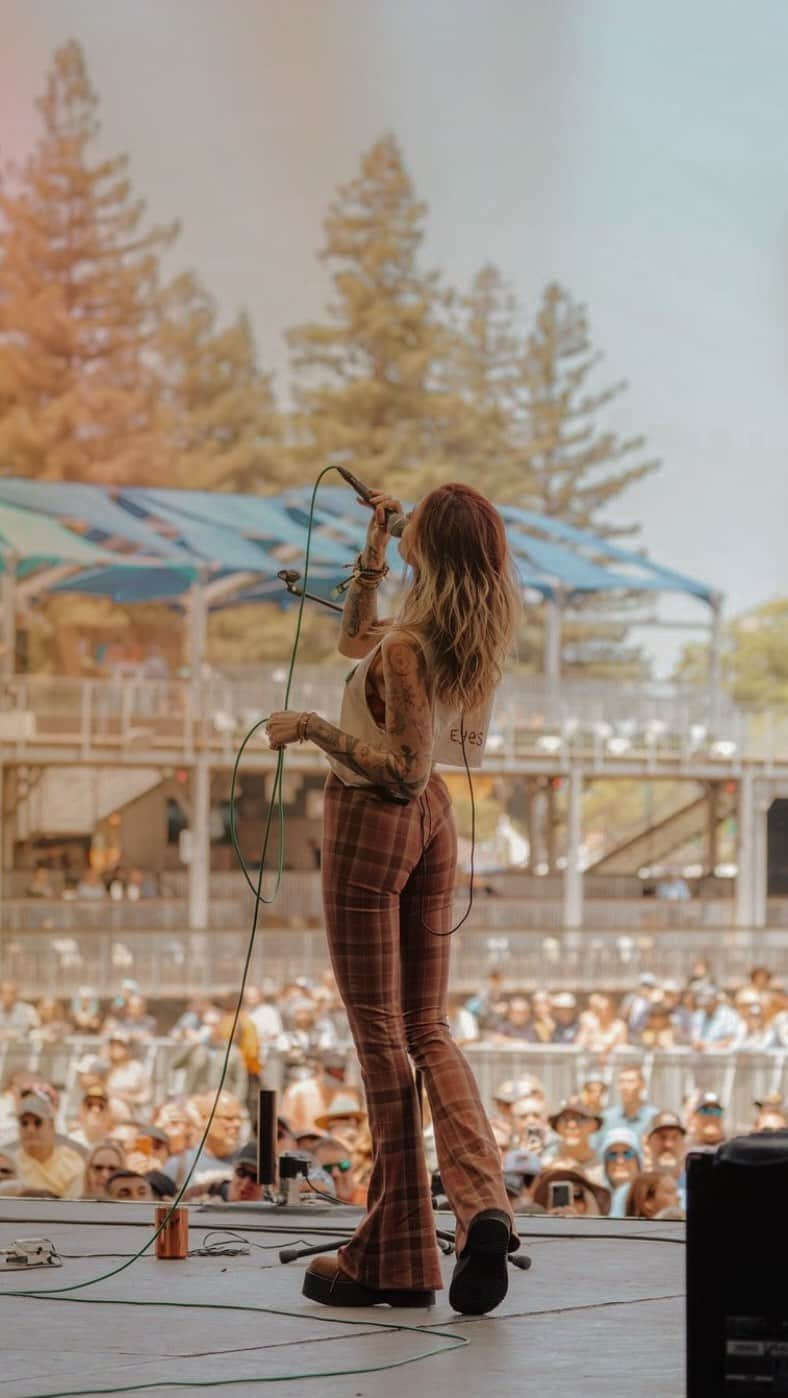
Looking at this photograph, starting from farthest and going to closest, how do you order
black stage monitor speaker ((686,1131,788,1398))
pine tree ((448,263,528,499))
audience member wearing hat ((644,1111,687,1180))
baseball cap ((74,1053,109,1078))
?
pine tree ((448,263,528,499)), baseball cap ((74,1053,109,1078)), audience member wearing hat ((644,1111,687,1180)), black stage monitor speaker ((686,1131,788,1398))

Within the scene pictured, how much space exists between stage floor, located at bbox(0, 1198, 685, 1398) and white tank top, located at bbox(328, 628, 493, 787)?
0.68m

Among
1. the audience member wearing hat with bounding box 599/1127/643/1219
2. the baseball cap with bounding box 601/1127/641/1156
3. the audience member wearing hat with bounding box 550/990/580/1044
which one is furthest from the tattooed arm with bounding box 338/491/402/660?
the audience member wearing hat with bounding box 550/990/580/1044

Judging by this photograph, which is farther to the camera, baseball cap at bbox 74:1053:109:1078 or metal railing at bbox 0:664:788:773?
metal railing at bbox 0:664:788:773

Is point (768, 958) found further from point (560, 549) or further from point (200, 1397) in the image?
point (200, 1397)

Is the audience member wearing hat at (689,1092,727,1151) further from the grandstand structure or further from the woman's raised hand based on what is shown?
the grandstand structure

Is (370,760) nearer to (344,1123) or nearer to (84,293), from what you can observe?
(344,1123)

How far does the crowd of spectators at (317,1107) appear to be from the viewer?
5.64 meters

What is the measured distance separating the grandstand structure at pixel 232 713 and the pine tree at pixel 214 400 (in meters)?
3.10

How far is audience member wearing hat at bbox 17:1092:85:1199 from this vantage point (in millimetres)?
6652

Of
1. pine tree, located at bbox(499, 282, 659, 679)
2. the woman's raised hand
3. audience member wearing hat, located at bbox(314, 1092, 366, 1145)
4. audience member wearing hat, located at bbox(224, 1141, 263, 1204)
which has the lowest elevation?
audience member wearing hat, located at bbox(314, 1092, 366, 1145)

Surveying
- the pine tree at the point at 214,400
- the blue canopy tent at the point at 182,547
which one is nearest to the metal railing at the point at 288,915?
the blue canopy tent at the point at 182,547

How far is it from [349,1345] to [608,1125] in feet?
23.6

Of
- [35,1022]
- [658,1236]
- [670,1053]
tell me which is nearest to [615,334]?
[35,1022]

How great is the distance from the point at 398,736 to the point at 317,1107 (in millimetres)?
8411
